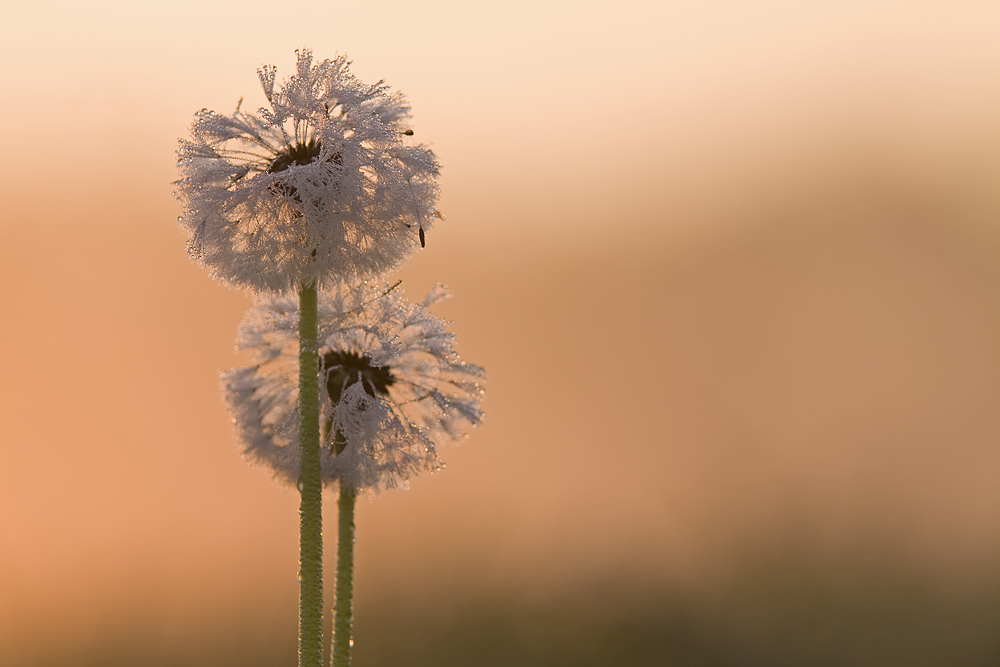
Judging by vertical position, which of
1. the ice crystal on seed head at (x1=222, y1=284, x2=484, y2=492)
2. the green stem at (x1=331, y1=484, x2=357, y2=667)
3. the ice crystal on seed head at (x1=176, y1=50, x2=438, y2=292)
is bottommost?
the green stem at (x1=331, y1=484, x2=357, y2=667)

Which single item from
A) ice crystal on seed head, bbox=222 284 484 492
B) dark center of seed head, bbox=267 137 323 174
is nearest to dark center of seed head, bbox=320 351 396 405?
ice crystal on seed head, bbox=222 284 484 492

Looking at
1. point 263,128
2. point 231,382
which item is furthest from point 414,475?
point 263,128

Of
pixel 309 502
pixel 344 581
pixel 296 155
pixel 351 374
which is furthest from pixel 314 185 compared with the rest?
pixel 344 581

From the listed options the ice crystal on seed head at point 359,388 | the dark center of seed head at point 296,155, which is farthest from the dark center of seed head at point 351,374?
the dark center of seed head at point 296,155

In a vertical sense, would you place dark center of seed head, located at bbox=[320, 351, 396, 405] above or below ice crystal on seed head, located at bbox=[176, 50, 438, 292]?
below

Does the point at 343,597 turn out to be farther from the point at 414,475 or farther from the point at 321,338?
the point at 321,338

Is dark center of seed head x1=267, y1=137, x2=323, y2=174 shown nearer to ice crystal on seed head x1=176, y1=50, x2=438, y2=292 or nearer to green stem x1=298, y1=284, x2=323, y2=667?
ice crystal on seed head x1=176, y1=50, x2=438, y2=292
